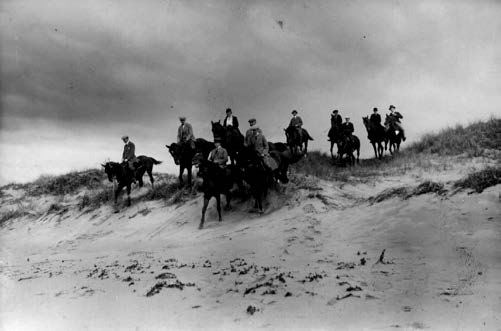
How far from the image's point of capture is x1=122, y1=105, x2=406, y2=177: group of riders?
1330 centimetres

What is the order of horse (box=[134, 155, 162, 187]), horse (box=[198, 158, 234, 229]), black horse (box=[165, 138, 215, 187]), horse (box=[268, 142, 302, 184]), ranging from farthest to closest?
1. horse (box=[134, 155, 162, 187])
2. black horse (box=[165, 138, 215, 187])
3. horse (box=[268, 142, 302, 184])
4. horse (box=[198, 158, 234, 229])

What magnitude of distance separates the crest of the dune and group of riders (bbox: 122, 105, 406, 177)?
1.37 meters

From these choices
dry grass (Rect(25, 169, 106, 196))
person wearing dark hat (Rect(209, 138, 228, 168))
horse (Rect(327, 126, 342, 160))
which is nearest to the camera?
person wearing dark hat (Rect(209, 138, 228, 168))

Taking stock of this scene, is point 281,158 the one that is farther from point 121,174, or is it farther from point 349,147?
point 349,147

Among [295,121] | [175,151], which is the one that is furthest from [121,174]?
[295,121]

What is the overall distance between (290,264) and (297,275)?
93cm

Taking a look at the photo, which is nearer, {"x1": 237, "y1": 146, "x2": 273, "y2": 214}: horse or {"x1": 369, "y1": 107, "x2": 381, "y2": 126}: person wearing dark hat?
{"x1": 237, "y1": 146, "x2": 273, "y2": 214}: horse

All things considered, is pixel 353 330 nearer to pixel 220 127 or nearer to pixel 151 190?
pixel 220 127

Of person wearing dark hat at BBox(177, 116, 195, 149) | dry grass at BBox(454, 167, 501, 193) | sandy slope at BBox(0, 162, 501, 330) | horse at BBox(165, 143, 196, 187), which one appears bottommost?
sandy slope at BBox(0, 162, 501, 330)

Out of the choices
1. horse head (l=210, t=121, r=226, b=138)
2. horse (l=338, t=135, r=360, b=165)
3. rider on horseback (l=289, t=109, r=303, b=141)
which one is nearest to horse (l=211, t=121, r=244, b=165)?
horse head (l=210, t=121, r=226, b=138)

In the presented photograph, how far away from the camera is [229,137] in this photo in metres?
15.5

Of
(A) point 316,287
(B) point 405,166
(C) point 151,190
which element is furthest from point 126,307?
(B) point 405,166

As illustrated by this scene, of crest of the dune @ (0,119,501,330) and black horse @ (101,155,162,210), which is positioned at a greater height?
black horse @ (101,155,162,210)

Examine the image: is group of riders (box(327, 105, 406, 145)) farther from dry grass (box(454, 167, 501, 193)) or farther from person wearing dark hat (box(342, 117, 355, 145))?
dry grass (box(454, 167, 501, 193))
